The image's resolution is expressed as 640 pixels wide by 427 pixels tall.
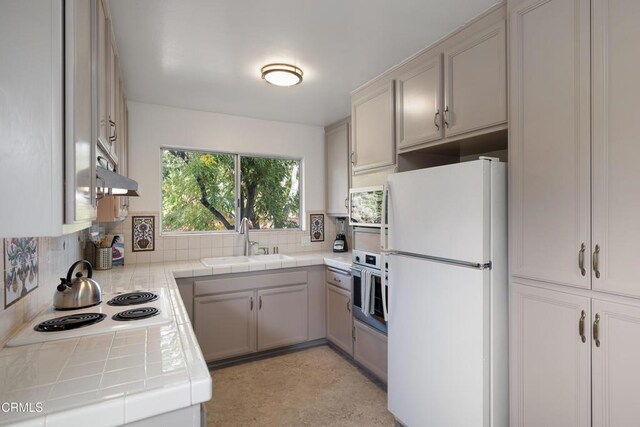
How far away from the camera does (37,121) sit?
679 mm

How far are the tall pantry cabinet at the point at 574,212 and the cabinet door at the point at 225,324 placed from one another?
2.02 metres

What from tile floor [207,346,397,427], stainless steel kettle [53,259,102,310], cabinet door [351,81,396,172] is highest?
cabinet door [351,81,396,172]

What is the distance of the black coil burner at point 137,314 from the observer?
4.65 ft

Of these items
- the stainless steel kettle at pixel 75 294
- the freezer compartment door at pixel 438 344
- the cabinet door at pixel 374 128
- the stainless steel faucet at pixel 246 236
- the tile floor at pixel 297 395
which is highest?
the cabinet door at pixel 374 128

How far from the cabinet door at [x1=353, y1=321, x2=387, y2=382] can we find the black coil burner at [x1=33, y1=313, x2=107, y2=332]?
5.80 feet

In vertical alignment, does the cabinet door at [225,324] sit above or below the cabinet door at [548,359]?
below

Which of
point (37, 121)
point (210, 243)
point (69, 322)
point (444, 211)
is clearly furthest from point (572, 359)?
point (210, 243)

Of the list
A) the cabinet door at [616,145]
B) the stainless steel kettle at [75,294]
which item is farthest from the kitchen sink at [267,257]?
the cabinet door at [616,145]

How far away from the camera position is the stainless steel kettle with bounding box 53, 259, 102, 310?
1.55 m

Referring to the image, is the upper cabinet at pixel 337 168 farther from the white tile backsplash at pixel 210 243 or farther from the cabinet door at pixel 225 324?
the cabinet door at pixel 225 324

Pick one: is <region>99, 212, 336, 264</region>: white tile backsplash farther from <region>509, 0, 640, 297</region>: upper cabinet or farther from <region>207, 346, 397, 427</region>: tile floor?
<region>509, 0, 640, 297</region>: upper cabinet

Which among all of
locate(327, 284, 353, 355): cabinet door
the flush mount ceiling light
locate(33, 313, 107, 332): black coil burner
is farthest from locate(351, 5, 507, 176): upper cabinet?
locate(33, 313, 107, 332): black coil burner

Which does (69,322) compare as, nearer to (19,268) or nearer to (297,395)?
(19,268)

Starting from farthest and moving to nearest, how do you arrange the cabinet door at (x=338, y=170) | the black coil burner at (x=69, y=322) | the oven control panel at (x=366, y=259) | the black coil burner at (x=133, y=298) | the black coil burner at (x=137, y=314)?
the cabinet door at (x=338, y=170), the oven control panel at (x=366, y=259), the black coil burner at (x=133, y=298), the black coil burner at (x=137, y=314), the black coil burner at (x=69, y=322)
